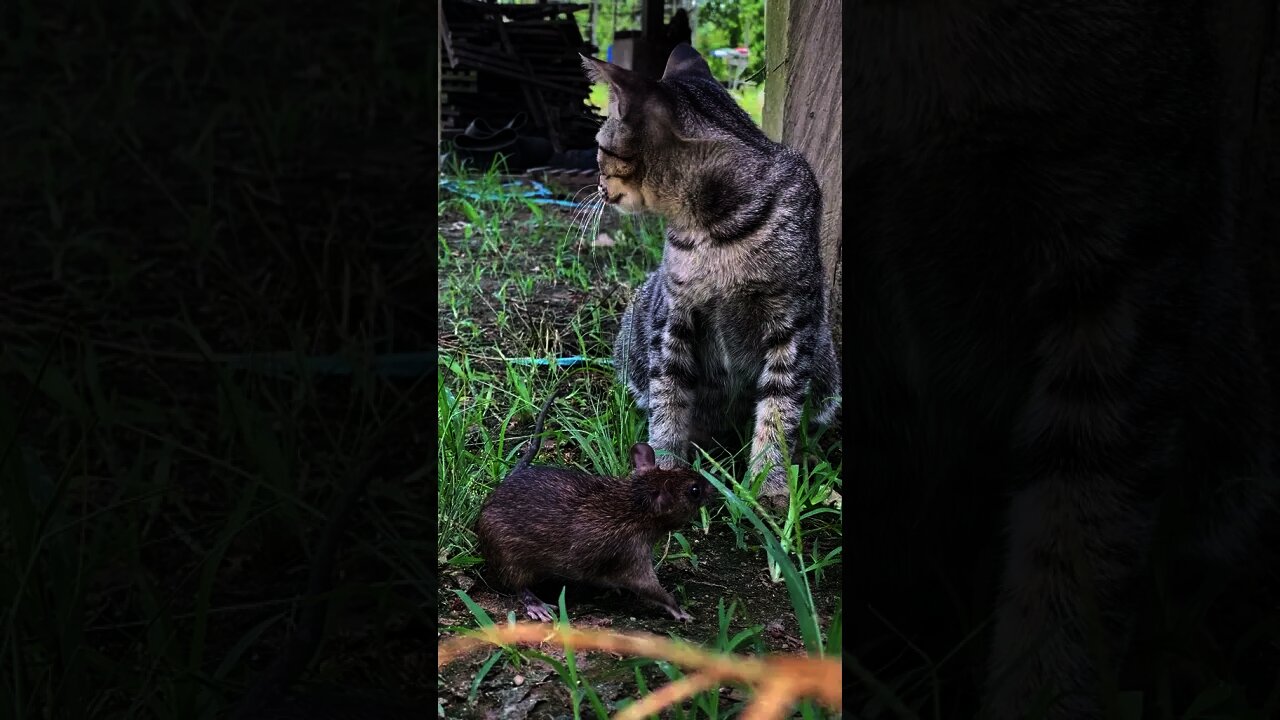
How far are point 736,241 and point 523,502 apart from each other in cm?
99

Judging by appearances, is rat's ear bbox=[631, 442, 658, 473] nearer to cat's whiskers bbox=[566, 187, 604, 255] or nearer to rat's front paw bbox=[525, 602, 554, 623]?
rat's front paw bbox=[525, 602, 554, 623]

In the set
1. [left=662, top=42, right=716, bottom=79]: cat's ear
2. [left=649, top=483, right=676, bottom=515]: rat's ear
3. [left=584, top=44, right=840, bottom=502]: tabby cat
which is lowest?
[left=649, top=483, right=676, bottom=515]: rat's ear

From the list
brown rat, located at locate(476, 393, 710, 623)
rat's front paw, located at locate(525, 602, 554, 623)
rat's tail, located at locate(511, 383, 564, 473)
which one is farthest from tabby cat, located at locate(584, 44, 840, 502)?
rat's front paw, located at locate(525, 602, 554, 623)

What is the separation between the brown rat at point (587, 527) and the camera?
198 cm

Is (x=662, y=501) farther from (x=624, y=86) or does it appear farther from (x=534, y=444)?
(x=624, y=86)

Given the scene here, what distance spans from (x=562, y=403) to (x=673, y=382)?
11.8 inches
